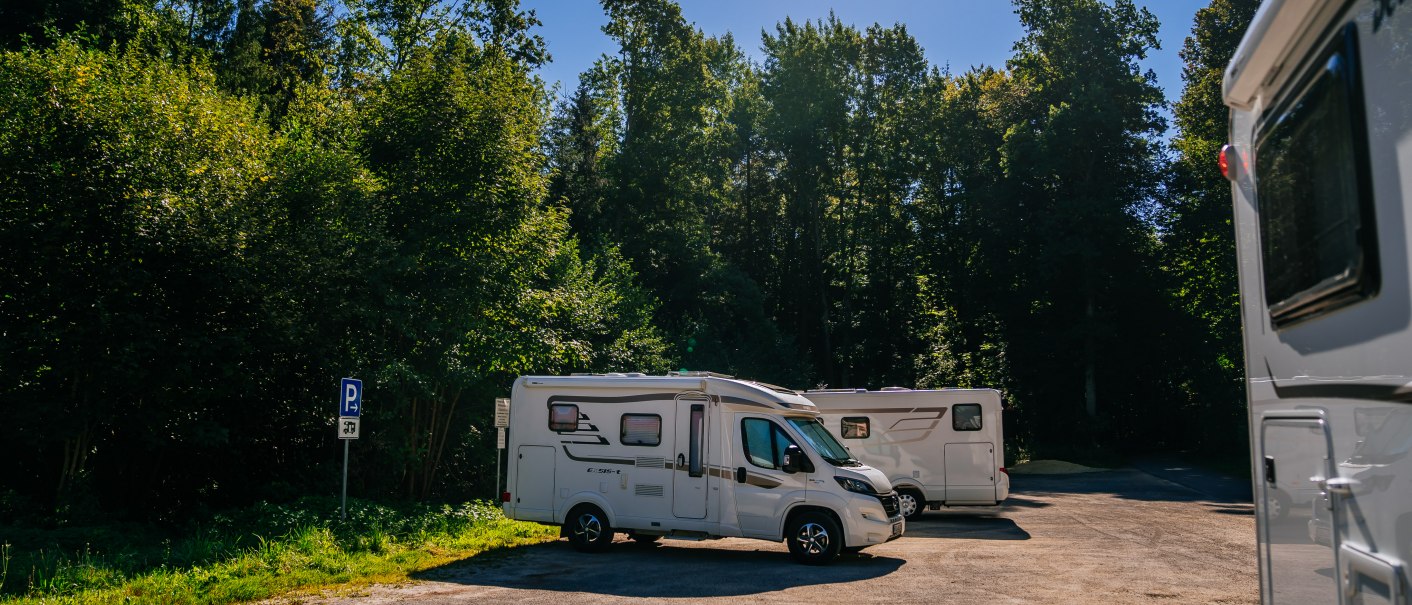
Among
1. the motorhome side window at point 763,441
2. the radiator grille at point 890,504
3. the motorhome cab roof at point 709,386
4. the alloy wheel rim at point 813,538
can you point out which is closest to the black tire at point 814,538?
the alloy wheel rim at point 813,538

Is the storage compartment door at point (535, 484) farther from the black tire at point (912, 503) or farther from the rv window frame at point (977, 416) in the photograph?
the rv window frame at point (977, 416)

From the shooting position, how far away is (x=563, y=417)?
1498 cm

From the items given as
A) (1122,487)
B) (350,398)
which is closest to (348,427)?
(350,398)

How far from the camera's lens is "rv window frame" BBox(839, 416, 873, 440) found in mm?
20656

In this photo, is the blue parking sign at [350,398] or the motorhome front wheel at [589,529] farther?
the blue parking sign at [350,398]

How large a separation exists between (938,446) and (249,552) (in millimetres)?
12888

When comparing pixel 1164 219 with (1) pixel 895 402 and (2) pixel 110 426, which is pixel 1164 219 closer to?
(1) pixel 895 402

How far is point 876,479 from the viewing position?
13742 mm

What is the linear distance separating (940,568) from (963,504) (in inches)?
288

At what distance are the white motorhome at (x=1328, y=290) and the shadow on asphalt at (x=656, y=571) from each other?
7794 millimetres

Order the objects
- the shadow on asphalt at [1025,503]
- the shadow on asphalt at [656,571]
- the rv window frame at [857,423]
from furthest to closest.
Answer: the shadow on asphalt at [1025,503], the rv window frame at [857,423], the shadow on asphalt at [656,571]

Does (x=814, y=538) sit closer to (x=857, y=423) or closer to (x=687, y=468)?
(x=687, y=468)

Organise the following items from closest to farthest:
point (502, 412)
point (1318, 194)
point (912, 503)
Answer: point (1318, 194) → point (502, 412) → point (912, 503)

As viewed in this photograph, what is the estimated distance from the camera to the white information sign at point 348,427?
14758 millimetres
